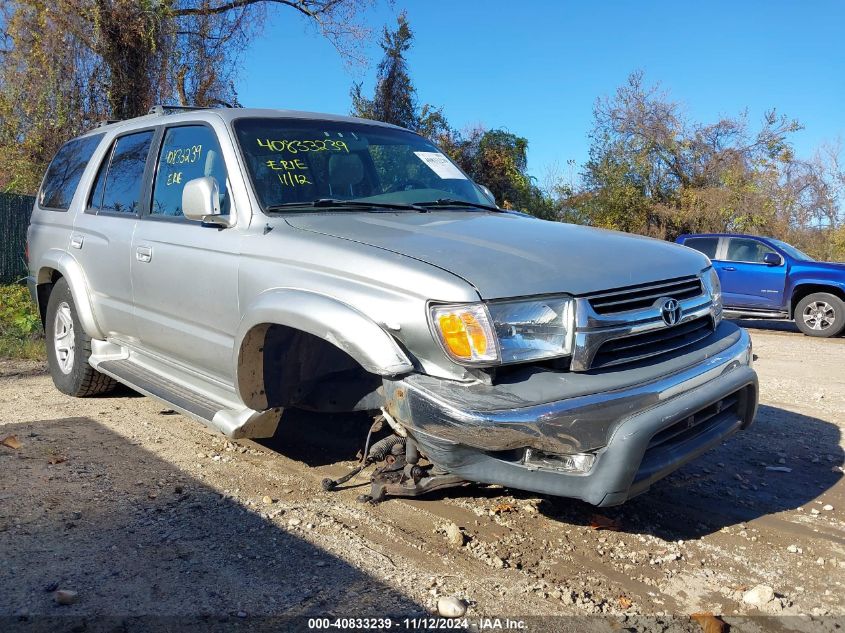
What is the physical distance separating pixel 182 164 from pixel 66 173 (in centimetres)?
196

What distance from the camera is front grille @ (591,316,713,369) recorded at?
289 centimetres

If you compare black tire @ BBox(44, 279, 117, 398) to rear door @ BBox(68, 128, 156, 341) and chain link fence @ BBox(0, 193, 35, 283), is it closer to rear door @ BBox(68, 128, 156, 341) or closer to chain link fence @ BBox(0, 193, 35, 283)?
rear door @ BBox(68, 128, 156, 341)

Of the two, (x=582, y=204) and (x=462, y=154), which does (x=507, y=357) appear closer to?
(x=462, y=154)

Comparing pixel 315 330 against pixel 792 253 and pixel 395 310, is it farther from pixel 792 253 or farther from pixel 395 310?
pixel 792 253

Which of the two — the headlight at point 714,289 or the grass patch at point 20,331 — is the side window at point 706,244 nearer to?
the headlight at point 714,289

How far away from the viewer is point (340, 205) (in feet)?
12.2

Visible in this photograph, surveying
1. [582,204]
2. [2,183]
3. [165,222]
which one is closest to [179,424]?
[165,222]

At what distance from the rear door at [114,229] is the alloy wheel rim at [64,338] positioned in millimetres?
571

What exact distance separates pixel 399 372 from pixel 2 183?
47.4ft

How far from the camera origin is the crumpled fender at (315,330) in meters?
2.79

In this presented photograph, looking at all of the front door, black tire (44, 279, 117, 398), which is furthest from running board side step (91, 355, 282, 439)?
black tire (44, 279, 117, 398)

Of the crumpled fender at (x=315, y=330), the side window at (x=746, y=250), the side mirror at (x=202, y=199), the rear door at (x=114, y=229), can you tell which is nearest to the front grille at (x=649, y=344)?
the crumpled fender at (x=315, y=330)

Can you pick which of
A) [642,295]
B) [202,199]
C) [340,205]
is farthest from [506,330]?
[202,199]

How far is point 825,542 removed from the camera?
10.9 feet
